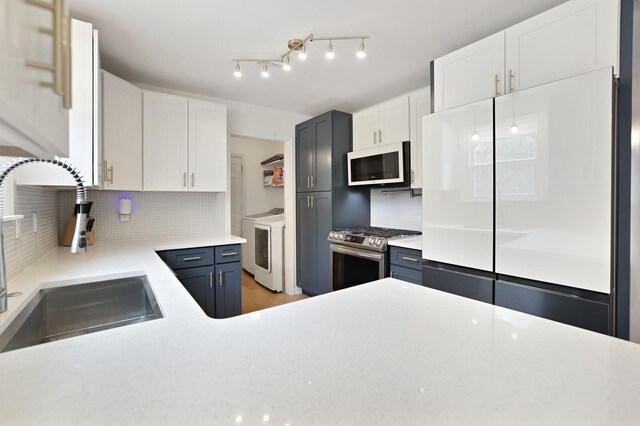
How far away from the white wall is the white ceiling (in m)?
2.20

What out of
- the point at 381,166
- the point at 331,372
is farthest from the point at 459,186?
the point at 331,372

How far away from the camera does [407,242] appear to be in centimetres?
247

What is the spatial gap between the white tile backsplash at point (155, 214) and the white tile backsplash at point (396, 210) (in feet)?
5.79

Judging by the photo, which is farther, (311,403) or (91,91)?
(91,91)

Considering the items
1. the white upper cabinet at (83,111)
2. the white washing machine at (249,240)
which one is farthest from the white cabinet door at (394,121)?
the white upper cabinet at (83,111)

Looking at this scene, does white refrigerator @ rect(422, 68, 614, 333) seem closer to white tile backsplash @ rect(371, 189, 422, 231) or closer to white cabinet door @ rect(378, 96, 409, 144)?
white cabinet door @ rect(378, 96, 409, 144)

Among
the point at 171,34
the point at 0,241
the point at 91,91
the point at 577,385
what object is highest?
the point at 171,34

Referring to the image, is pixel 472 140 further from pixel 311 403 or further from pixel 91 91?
pixel 91 91

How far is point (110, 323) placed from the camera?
136cm

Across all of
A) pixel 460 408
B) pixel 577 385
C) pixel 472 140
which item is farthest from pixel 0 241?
pixel 472 140

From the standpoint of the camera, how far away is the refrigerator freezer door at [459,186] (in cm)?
173

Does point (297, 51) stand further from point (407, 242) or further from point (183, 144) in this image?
point (407, 242)

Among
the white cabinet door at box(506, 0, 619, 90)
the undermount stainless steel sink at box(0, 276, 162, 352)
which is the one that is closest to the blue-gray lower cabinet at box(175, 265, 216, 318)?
the undermount stainless steel sink at box(0, 276, 162, 352)

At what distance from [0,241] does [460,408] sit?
1327mm
